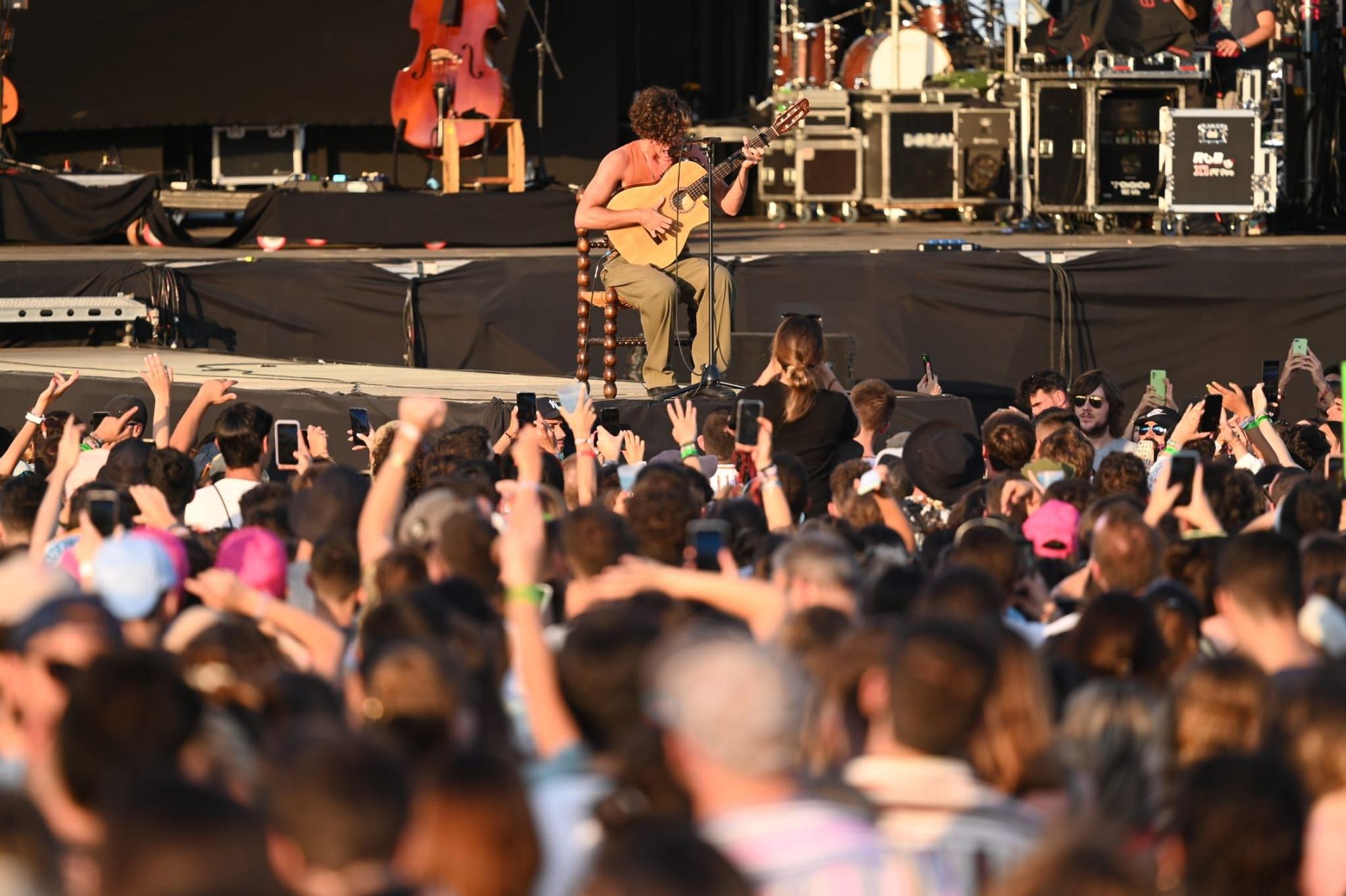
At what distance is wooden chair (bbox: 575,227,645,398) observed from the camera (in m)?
9.05

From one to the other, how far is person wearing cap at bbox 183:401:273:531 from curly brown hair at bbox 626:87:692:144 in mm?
3031

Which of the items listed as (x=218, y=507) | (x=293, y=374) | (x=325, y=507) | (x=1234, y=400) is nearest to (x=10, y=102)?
(x=293, y=374)

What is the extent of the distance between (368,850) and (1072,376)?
29.8 feet

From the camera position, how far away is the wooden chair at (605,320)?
905 centimetres

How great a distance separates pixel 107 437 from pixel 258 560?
10.7 feet

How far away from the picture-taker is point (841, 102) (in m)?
15.7

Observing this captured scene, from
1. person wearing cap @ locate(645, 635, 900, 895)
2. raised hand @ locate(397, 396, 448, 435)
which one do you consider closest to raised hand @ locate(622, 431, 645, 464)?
raised hand @ locate(397, 396, 448, 435)

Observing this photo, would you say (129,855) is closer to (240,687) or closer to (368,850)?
(368,850)

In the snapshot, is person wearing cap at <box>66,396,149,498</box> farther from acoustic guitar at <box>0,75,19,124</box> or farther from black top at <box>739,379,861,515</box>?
acoustic guitar at <box>0,75,19,124</box>

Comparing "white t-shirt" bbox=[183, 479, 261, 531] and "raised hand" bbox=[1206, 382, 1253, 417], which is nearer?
"white t-shirt" bbox=[183, 479, 261, 531]

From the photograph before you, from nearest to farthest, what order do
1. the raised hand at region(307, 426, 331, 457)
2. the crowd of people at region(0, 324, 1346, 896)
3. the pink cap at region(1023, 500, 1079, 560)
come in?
the crowd of people at region(0, 324, 1346, 896) < the pink cap at region(1023, 500, 1079, 560) < the raised hand at region(307, 426, 331, 457)

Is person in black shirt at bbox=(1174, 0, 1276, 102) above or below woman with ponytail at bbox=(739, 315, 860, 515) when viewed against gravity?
above

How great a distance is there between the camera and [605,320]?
9.33 meters

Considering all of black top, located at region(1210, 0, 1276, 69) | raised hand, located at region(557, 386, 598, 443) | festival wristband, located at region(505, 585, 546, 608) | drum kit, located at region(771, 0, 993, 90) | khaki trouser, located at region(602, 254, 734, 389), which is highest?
drum kit, located at region(771, 0, 993, 90)
